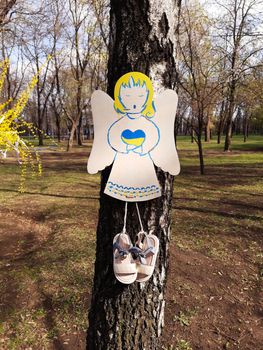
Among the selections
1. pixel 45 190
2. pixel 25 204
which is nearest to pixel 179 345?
pixel 25 204

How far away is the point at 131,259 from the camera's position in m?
1.41

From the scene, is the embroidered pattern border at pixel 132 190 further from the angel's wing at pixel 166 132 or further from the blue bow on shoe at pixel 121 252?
the blue bow on shoe at pixel 121 252

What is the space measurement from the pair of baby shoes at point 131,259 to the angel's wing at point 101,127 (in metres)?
0.38

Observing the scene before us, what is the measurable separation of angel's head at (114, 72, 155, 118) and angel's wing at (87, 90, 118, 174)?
2.5 inches

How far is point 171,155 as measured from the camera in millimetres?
1454

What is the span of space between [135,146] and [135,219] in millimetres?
385

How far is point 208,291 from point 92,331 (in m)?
2.17

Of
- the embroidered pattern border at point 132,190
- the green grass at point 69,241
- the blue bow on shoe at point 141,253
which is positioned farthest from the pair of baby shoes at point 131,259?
the green grass at point 69,241

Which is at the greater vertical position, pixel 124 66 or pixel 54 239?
pixel 124 66

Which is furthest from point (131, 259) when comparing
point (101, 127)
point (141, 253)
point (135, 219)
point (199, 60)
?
point (199, 60)

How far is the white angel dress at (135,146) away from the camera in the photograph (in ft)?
4.62

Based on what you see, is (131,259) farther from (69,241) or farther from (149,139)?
(69,241)

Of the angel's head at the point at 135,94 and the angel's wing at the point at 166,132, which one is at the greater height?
the angel's head at the point at 135,94

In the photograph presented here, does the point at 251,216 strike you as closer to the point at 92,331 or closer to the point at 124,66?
the point at 92,331
